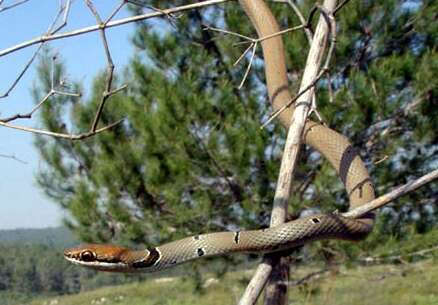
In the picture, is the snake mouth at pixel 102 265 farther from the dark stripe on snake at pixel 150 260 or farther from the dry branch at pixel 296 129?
the dry branch at pixel 296 129

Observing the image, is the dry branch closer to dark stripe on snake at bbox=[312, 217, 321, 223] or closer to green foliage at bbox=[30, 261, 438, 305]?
dark stripe on snake at bbox=[312, 217, 321, 223]

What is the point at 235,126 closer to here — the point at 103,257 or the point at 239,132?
the point at 239,132

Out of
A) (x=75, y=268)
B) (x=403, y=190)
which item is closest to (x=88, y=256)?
(x=403, y=190)

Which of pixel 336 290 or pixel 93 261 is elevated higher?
pixel 93 261

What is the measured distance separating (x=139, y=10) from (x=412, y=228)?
142 inches

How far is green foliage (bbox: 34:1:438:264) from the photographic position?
272 inches

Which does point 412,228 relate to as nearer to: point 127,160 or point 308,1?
point 308,1

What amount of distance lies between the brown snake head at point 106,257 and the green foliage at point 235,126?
5.27 m

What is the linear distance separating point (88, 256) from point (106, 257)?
5cm

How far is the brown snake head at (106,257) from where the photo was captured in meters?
1.37

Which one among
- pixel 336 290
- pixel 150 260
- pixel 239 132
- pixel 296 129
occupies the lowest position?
pixel 336 290

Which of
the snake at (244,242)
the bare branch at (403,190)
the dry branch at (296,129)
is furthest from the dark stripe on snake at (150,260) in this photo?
the bare branch at (403,190)

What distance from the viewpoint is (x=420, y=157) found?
7449 millimetres

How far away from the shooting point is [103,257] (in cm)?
137
